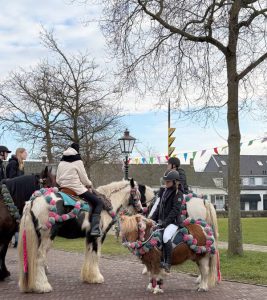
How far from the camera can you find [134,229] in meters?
8.15

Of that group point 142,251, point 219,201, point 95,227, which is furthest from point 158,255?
point 219,201

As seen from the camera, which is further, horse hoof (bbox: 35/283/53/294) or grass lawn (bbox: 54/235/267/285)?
grass lawn (bbox: 54/235/267/285)

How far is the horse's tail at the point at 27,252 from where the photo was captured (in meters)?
8.30

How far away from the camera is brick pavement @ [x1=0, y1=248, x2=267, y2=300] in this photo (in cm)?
793

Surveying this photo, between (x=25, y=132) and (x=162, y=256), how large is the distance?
1832 centimetres

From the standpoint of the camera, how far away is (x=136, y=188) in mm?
10109

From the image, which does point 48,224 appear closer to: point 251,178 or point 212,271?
point 212,271

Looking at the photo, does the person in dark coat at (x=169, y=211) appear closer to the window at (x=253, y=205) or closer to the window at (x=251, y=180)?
the window at (x=253, y=205)

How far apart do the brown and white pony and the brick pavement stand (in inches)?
7.2

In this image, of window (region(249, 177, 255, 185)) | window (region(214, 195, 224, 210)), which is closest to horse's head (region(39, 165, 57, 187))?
window (region(214, 195, 224, 210))

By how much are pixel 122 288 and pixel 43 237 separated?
5.36 ft

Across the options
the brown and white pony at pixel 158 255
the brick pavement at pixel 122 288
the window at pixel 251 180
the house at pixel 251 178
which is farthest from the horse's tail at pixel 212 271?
the window at pixel 251 180

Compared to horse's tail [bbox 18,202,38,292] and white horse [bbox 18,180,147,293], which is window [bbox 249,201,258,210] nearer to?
white horse [bbox 18,180,147,293]

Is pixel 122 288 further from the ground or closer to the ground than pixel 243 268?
closer to the ground
